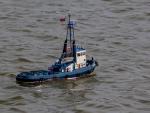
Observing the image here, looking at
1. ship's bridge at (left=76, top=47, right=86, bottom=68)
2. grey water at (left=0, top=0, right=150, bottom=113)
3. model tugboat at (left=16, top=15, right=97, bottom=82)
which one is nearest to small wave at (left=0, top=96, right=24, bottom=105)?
grey water at (left=0, top=0, right=150, bottom=113)

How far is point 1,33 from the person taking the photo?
6191 cm

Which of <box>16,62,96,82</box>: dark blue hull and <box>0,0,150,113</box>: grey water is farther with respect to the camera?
<box>16,62,96,82</box>: dark blue hull

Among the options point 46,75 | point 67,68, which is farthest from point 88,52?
point 46,75

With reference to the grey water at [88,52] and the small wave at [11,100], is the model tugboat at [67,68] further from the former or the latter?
the small wave at [11,100]

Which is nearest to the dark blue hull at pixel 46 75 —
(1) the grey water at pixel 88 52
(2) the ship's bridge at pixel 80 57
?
(2) the ship's bridge at pixel 80 57

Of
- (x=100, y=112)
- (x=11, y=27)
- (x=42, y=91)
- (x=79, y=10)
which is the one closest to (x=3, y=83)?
(x=42, y=91)

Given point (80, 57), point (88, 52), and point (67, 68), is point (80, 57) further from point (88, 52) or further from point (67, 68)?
point (88, 52)

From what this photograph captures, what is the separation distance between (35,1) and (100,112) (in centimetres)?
3802

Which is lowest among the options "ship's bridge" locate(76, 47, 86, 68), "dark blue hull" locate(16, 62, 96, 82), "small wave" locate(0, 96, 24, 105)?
"small wave" locate(0, 96, 24, 105)

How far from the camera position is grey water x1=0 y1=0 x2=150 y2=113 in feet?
144

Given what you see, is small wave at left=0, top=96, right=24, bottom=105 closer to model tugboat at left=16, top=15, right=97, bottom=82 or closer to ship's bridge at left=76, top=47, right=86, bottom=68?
model tugboat at left=16, top=15, right=97, bottom=82

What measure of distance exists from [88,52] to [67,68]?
371 inches

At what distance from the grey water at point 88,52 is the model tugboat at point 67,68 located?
2.21 feet

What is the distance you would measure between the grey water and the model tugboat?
67cm
